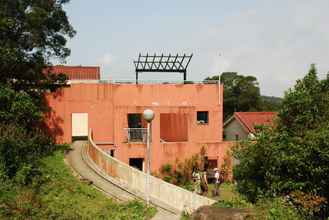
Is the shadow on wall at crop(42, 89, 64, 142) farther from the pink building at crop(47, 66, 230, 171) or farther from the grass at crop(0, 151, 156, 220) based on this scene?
the grass at crop(0, 151, 156, 220)

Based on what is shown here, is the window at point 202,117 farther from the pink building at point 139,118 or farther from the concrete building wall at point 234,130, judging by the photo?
the concrete building wall at point 234,130

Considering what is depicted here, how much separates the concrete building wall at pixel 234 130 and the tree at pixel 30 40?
2019cm

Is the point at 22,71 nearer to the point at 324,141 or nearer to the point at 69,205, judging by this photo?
the point at 69,205

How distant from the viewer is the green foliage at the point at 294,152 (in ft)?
49.4

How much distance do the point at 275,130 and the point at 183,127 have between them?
46.5ft

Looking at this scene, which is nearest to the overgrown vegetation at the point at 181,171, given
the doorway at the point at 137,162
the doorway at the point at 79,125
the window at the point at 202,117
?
the doorway at the point at 137,162

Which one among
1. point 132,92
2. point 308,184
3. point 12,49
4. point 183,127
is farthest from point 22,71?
point 308,184

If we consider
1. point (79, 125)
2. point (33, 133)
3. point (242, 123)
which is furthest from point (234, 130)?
point (33, 133)

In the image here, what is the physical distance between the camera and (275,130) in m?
17.3

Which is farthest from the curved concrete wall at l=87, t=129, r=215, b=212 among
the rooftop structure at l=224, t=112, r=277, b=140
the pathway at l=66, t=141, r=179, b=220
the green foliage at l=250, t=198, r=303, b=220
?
the rooftop structure at l=224, t=112, r=277, b=140

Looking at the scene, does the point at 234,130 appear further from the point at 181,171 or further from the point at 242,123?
the point at 181,171

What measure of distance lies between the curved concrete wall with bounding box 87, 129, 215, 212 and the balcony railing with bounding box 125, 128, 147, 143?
18.5 ft

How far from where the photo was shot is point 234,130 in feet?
152

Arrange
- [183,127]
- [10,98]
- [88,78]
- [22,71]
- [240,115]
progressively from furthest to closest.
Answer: [240,115], [88,78], [183,127], [22,71], [10,98]
